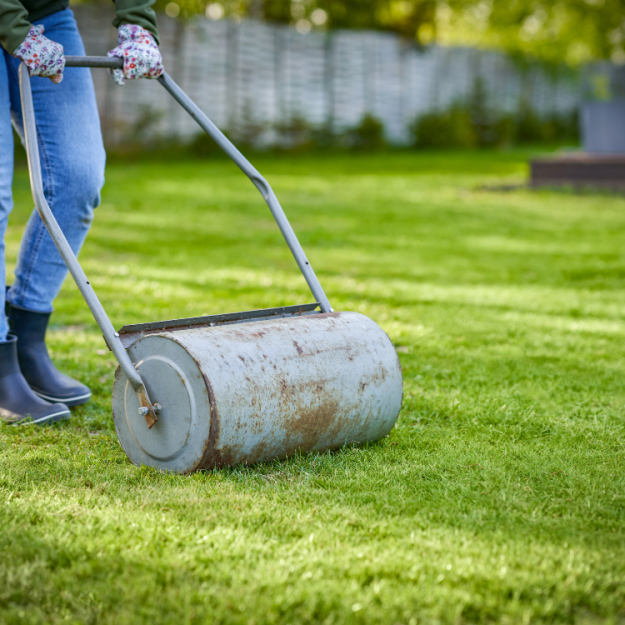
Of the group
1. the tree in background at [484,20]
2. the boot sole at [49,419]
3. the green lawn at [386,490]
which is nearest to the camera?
the green lawn at [386,490]

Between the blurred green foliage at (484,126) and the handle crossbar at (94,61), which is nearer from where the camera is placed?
the handle crossbar at (94,61)

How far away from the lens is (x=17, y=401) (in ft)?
8.46

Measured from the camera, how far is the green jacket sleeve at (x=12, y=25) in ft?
7.48

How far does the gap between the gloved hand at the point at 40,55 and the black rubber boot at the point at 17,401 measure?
83cm

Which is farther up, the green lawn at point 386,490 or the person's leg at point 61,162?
the person's leg at point 61,162

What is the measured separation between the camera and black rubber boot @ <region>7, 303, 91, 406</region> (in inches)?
109

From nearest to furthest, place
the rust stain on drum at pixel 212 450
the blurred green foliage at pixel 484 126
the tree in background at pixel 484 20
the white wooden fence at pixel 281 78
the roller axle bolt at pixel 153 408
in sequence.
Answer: the rust stain on drum at pixel 212 450
the roller axle bolt at pixel 153 408
the white wooden fence at pixel 281 78
the tree in background at pixel 484 20
the blurred green foliage at pixel 484 126

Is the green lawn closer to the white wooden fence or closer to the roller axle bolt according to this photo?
the roller axle bolt

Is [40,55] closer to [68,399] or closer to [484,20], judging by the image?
[68,399]

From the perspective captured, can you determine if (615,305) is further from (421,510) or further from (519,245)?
(421,510)

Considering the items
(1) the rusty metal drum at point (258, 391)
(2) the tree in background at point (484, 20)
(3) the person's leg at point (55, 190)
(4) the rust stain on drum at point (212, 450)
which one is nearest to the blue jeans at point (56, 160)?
(3) the person's leg at point (55, 190)

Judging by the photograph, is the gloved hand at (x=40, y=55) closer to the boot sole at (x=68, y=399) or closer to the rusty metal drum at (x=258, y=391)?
the rusty metal drum at (x=258, y=391)

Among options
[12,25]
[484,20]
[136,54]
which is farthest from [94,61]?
[484,20]

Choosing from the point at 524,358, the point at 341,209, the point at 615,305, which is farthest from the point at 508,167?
the point at 524,358
